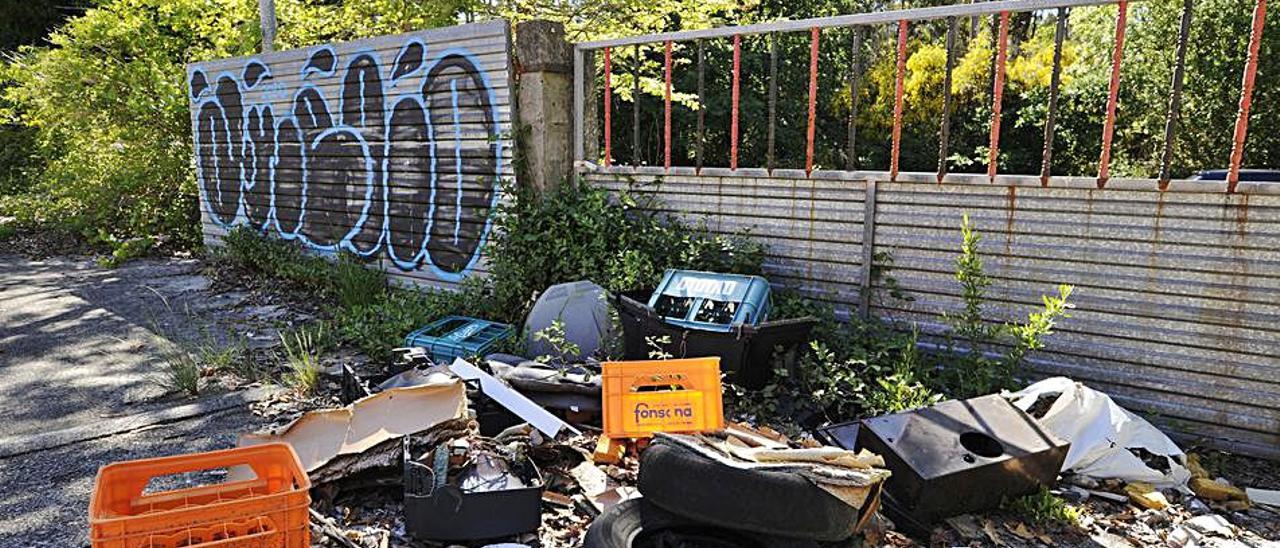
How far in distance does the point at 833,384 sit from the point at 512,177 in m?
3.38

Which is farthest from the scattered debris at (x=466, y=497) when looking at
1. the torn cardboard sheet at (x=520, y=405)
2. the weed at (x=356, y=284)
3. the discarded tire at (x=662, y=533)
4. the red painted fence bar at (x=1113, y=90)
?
the weed at (x=356, y=284)

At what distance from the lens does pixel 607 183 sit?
21.7 feet

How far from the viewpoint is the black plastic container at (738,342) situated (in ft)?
15.3

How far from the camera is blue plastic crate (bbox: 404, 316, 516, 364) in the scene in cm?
553

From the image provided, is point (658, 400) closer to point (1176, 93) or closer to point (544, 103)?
point (1176, 93)

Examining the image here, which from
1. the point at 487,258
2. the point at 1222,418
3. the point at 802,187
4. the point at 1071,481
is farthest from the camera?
the point at 487,258

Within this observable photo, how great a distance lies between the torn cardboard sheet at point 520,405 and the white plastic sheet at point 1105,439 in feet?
7.63

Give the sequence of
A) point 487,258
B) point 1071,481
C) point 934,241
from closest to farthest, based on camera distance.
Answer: point 1071,481 < point 934,241 < point 487,258

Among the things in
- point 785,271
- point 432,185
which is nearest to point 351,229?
point 432,185

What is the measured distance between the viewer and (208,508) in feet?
8.35

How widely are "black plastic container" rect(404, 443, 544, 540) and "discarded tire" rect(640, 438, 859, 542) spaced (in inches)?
25.1

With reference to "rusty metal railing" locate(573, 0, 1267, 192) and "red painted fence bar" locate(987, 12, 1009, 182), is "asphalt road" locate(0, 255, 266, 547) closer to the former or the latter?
"rusty metal railing" locate(573, 0, 1267, 192)

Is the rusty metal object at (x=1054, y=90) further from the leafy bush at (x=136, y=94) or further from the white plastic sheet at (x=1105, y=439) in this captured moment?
the leafy bush at (x=136, y=94)

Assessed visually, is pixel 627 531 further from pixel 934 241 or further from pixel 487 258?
pixel 487 258
